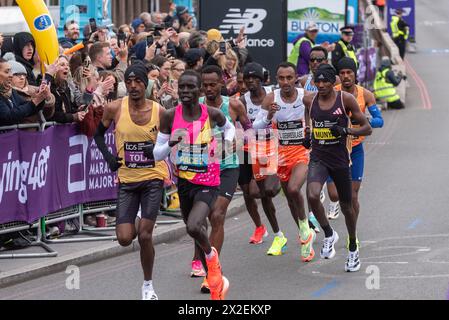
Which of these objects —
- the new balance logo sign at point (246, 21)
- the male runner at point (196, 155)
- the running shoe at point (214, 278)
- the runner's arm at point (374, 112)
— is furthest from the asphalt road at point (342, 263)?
the new balance logo sign at point (246, 21)

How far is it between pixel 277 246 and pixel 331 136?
5.53ft

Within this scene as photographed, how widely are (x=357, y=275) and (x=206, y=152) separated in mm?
2216

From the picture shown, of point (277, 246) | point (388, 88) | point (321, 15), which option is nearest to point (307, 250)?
point (277, 246)

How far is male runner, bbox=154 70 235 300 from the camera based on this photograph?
10977 millimetres

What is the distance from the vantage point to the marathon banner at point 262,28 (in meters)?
23.1

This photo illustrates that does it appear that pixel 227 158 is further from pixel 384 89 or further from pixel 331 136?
pixel 384 89

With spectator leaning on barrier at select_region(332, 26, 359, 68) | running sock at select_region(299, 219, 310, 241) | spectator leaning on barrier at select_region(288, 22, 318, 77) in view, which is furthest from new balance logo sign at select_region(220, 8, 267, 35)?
running sock at select_region(299, 219, 310, 241)

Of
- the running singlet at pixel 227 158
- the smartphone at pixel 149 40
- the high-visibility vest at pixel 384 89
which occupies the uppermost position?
the smartphone at pixel 149 40

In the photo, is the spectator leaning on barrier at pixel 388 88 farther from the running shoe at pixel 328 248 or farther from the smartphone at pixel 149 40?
the running shoe at pixel 328 248

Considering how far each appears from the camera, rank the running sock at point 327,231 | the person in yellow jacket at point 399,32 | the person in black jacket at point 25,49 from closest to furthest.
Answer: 1. the running sock at point 327,231
2. the person in black jacket at point 25,49
3. the person in yellow jacket at point 399,32

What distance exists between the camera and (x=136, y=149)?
11.3 m

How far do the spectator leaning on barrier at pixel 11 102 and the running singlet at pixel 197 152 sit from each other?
239 centimetres

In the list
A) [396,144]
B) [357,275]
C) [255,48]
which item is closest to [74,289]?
[357,275]
